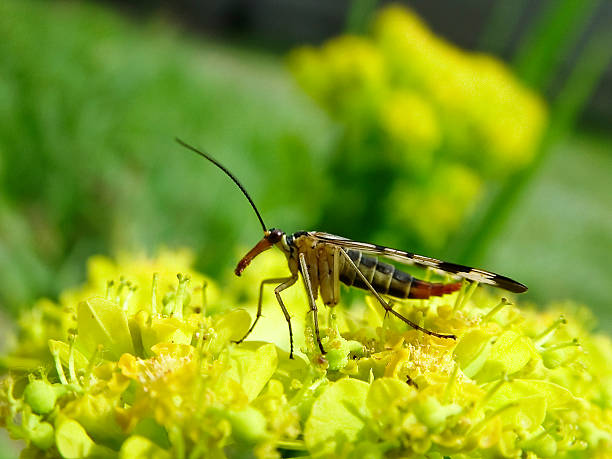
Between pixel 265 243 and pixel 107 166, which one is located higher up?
pixel 265 243

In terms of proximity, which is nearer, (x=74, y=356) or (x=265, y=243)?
(x=74, y=356)

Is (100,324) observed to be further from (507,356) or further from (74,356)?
(507,356)

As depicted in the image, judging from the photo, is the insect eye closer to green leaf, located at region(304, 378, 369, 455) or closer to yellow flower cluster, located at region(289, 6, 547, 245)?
green leaf, located at region(304, 378, 369, 455)

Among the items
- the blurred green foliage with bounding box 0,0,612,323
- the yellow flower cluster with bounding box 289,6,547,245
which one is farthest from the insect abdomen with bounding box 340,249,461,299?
the yellow flower cluster with bounding box 289,6,547,245

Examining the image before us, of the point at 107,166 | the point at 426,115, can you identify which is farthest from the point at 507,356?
the point at 107,166

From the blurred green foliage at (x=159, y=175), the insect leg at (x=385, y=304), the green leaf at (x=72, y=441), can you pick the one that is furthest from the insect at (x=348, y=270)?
the blurred green foliage at (x=159, y=175)

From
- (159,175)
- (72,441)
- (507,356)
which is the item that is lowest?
(159,175)

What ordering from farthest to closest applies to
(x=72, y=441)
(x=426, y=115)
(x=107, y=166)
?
(x=107, y=166) < (x=426, y=115) < (x=72, y=441)

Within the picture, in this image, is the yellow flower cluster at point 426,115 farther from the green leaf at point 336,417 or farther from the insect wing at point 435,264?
the green leaf at point 336,417
